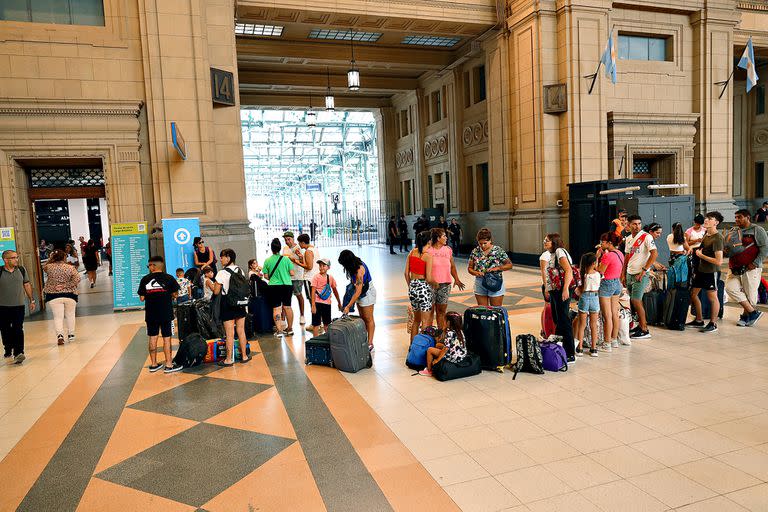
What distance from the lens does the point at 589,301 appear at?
21.8 feet

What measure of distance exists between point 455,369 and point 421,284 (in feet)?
4.41

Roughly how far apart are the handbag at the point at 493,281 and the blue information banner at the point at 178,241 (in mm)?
6823

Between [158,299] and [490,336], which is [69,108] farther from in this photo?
[490,336]

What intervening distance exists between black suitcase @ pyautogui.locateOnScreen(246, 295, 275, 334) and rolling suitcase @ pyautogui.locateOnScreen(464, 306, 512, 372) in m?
3.93

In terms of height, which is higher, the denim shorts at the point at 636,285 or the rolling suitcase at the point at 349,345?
the denim shorts at the point at 636,285

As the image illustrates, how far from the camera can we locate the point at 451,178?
2191 centimetres

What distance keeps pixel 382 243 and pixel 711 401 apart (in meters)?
26.1

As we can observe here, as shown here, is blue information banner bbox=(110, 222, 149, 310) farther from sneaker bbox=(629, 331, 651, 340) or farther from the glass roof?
the glass roof

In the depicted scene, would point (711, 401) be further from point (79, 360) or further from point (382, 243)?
point (382, 243)

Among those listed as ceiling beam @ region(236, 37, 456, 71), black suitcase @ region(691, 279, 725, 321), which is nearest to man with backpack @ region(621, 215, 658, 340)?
black suitcase @ region(691, 279, 725, 321)

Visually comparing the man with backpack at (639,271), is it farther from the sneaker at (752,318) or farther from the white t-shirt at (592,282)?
the sneaker at (752,318)

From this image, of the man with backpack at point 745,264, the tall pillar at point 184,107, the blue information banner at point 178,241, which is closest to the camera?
the man with backpack at point 745,264

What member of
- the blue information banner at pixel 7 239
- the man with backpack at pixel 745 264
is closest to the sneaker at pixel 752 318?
the man with backpack at pixel 745 264

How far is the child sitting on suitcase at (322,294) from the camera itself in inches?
311
